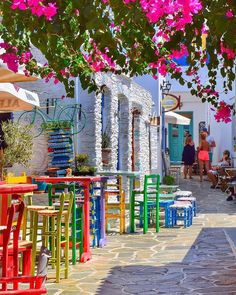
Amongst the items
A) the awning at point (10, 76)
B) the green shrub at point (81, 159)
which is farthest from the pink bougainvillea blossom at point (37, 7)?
the green shrub at point (81, 159)

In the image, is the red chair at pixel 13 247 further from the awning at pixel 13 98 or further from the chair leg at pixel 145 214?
the chair leg at pixel 145 214

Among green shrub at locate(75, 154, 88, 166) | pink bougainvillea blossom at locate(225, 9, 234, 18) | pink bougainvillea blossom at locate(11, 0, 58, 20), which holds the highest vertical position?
pink bougainvillea blossom at locate(11, 0, 58, 20)

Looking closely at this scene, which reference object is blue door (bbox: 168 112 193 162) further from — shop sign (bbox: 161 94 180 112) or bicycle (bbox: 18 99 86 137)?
bicycle (bbox: 18 99 86 137)

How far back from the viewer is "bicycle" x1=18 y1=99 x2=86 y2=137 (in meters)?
14.1

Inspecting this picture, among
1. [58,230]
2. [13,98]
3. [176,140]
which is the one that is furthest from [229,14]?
[176,140]

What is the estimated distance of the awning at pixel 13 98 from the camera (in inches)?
385

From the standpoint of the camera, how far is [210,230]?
12930 millimetres

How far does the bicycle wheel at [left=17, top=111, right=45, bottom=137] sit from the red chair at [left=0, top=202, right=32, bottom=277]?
7399 mm

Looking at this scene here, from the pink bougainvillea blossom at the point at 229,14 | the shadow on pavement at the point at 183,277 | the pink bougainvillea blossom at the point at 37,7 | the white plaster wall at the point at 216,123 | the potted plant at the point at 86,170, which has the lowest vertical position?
the shadow on pavement at the point at 183,277

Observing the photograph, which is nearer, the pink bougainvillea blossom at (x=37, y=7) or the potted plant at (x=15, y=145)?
the pink bougainvillea blossom at (x=37, y=7)

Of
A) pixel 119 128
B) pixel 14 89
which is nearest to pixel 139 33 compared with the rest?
pixel 14 89

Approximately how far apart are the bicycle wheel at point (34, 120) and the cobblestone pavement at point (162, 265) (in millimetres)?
3113

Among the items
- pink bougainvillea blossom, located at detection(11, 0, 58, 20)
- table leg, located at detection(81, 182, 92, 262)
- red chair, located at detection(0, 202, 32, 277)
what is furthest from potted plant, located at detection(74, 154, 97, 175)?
pink bougainvillea blossom, located at detection(11, 0, 58, 20)

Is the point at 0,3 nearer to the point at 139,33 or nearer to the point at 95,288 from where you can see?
the point at 139,33
